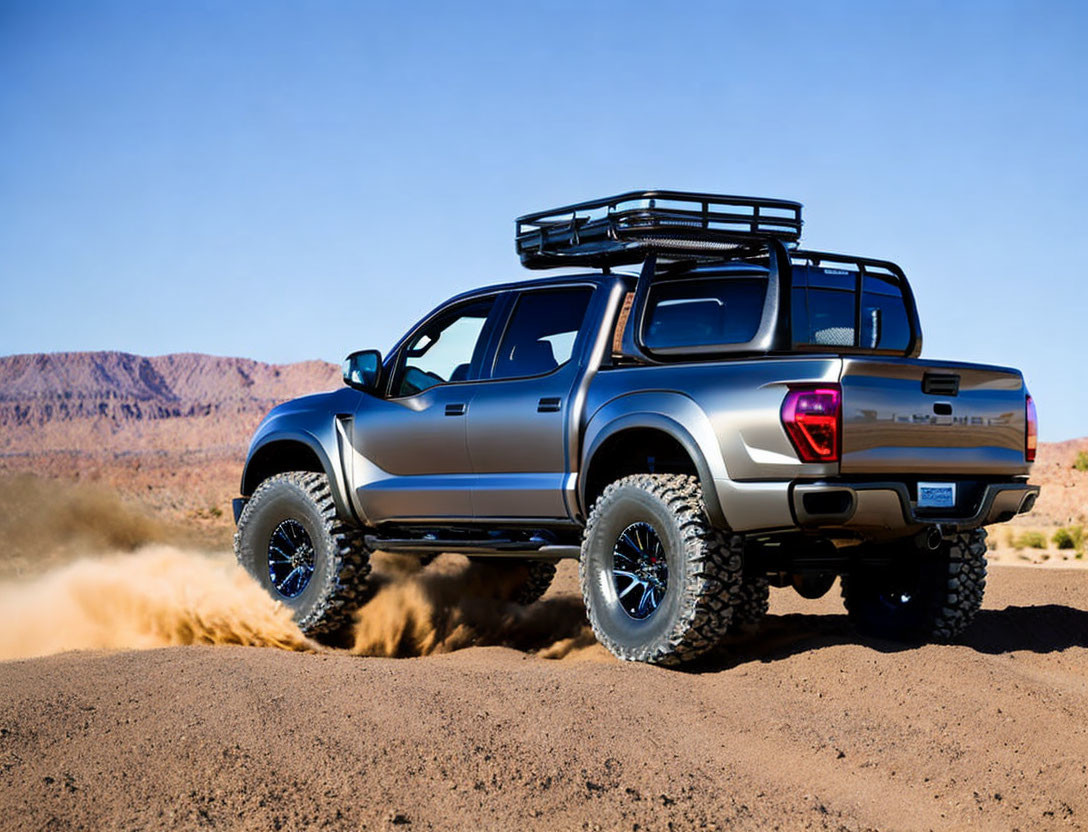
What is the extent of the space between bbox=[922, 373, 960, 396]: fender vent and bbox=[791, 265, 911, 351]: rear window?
A: 0.84 meters

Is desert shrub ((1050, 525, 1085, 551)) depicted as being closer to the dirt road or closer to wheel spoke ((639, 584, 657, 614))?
the dirt road

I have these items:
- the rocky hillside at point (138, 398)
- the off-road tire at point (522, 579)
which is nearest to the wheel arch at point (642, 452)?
the off-road tire at point (522, 579)

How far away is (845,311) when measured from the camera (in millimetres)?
7699

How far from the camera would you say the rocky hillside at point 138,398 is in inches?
3556

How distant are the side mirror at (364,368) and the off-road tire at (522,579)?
7.08ft

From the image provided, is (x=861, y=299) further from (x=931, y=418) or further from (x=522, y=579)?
(x=522, y=579)

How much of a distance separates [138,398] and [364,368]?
100 m

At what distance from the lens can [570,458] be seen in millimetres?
7328

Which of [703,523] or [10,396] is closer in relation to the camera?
[703,523]

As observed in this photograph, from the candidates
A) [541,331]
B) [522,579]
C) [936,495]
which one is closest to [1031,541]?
[522,579]

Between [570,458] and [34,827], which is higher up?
[570,458]

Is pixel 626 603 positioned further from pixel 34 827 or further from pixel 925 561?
pixel 34 827

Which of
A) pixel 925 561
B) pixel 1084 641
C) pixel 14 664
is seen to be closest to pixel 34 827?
pixel 14 664

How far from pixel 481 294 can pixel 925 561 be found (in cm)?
309
